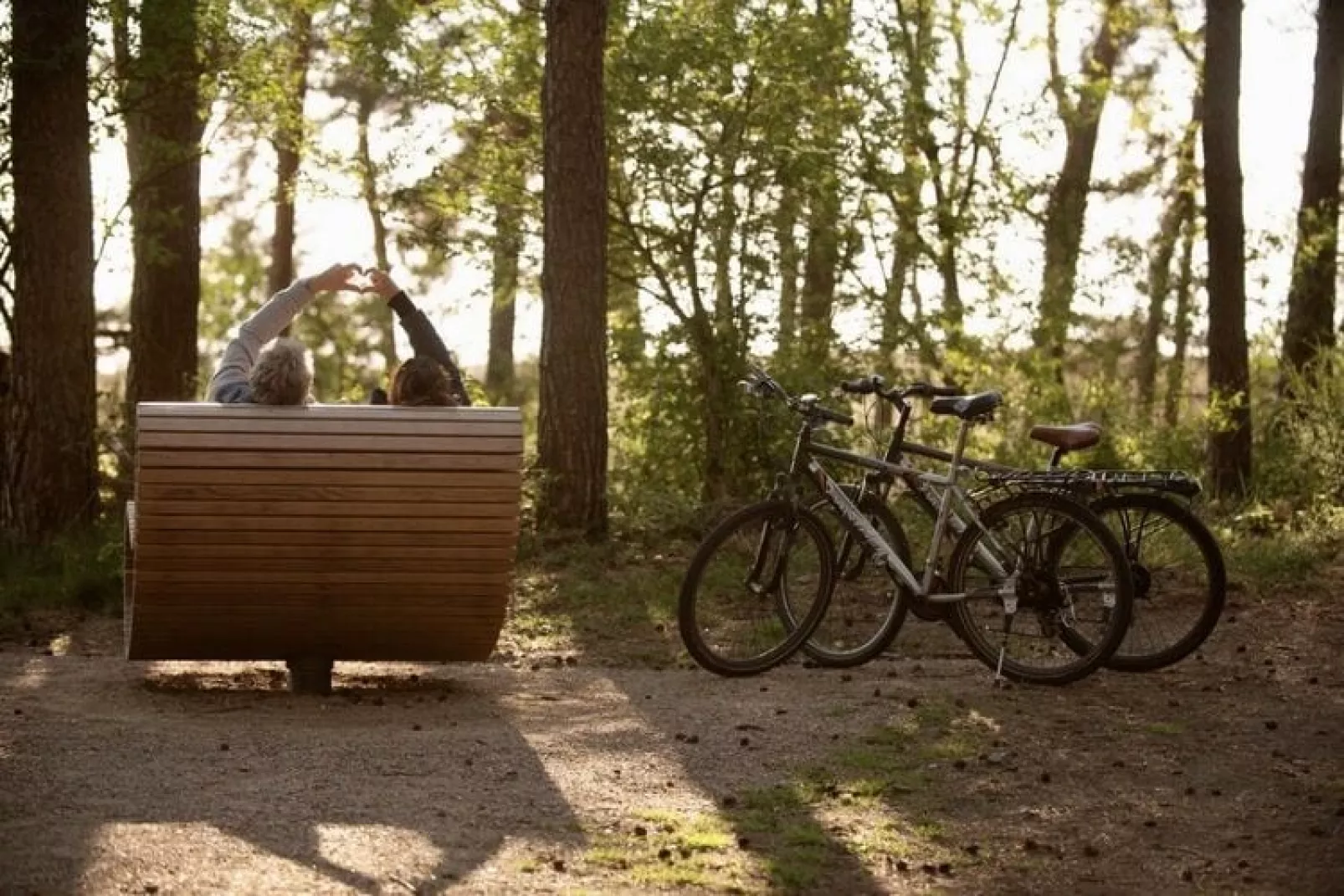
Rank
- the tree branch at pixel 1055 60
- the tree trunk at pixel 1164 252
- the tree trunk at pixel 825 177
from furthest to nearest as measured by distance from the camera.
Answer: the tree trunk at pixel 1164 252, the tree branch at pixel 1055 60, the tree trunk at pixel 825 177

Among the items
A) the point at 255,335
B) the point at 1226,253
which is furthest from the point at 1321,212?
the point at 255,335

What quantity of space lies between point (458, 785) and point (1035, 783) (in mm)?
1912

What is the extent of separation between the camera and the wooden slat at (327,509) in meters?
7.71

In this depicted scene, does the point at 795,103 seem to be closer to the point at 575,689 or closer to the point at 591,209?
the point at 591,209

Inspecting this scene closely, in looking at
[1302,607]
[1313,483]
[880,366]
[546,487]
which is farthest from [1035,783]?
[880,366]

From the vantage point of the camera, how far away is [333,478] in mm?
7762

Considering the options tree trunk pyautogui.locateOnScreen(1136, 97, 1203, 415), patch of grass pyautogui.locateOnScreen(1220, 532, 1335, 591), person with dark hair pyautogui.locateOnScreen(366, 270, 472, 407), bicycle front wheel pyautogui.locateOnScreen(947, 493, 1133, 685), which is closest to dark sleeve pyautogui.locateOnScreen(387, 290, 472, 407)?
person with dark hair pyautogui.locateOnScreen(366, 270, 472, 407)

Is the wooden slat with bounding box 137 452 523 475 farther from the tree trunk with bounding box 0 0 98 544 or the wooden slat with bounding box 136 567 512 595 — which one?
the tree trunk with bounding box 0 0 98 544

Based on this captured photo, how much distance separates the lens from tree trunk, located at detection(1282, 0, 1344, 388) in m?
18.3

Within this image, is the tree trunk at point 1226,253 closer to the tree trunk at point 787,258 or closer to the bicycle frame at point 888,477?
the tree trunk at point 787,258

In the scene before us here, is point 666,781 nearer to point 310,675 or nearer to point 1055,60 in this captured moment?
point 310,675

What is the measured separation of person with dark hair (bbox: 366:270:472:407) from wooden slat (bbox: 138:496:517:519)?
448mm

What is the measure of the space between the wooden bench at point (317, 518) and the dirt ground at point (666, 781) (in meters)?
0.41

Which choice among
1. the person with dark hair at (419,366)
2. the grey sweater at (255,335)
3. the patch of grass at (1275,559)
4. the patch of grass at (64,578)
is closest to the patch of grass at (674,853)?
the person with dark hair at (419,366)
